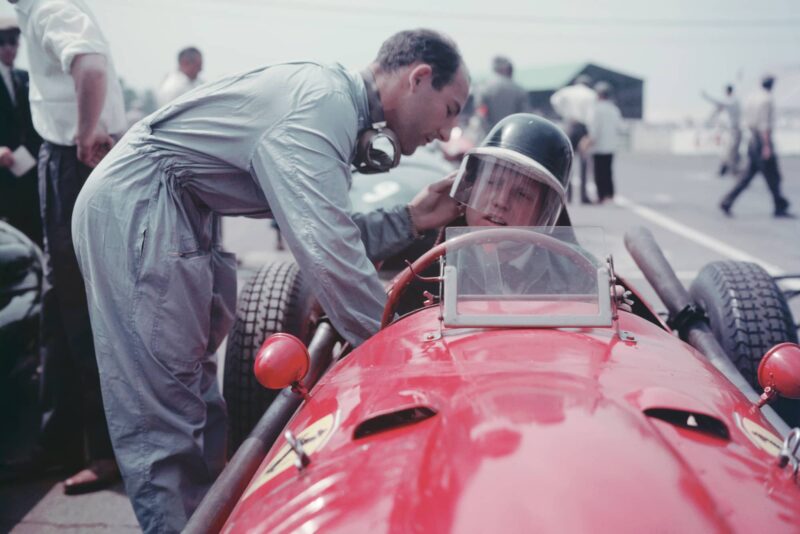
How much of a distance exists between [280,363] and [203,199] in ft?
2.80

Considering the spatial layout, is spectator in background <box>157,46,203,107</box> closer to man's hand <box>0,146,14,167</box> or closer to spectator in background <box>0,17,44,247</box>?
spectator in background <box>0,17,44,247</box>

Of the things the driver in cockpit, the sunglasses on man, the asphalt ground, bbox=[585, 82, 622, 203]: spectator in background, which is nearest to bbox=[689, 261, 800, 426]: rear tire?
the driver in cockpit

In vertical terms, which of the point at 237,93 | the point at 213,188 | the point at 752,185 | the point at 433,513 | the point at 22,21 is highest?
the point at 22,21

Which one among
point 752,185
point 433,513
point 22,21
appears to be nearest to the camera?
point 433,513

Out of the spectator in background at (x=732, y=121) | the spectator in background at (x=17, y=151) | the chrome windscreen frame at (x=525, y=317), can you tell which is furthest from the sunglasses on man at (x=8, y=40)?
the spectator in background at (x=732, y=121)

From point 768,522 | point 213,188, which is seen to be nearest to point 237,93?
point 213,188

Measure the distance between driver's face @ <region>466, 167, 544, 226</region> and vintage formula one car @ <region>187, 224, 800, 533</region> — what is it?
307 millimetres

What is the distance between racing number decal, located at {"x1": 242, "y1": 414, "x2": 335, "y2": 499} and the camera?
5.37 ft

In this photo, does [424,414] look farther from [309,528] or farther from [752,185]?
[752,185]

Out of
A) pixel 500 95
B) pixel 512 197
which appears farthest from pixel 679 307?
pixel 500 95

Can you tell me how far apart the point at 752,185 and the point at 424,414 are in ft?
53.6

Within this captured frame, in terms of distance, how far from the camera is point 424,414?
163cm

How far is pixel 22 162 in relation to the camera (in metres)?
3.75

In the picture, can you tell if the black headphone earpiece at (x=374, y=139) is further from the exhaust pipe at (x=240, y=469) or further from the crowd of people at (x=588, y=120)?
the crowd of people at (x=588, y=120)
